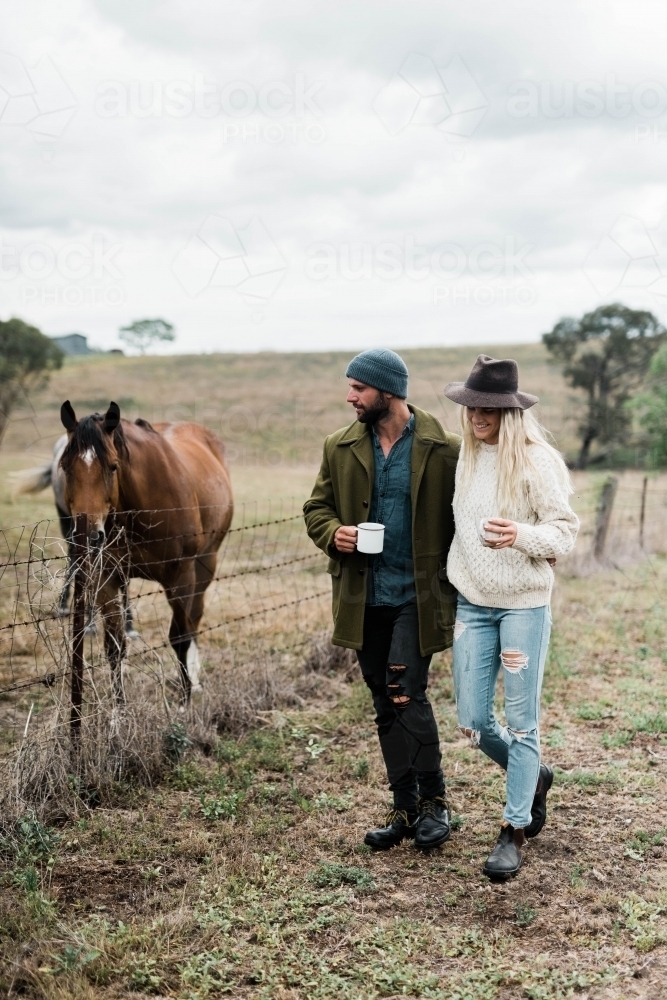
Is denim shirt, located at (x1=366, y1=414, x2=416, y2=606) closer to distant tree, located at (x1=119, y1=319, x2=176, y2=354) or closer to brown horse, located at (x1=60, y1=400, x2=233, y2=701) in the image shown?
brown horse, located at (x1=60, y1=400, x2=233, y2=701)

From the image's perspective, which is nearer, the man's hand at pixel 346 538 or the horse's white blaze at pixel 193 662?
the man's hand at pixel 346 538

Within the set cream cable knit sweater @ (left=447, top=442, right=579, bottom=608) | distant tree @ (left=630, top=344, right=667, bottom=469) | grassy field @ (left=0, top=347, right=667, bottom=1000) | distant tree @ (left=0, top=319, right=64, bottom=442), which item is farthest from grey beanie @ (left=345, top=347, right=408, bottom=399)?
distant tree @ (left=0, top=319, right=64, bottom=442)

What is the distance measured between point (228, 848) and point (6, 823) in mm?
1019

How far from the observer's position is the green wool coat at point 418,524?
11.5 feet

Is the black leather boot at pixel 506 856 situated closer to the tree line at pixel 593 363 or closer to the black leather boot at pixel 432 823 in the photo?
the black leather boot at pixel 432 823

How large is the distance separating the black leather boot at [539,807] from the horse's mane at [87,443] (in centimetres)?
275

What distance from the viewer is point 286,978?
280 cm

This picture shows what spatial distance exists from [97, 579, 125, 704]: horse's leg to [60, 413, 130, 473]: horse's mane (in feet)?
2.22

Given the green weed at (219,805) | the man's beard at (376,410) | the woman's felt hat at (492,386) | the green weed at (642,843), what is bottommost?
the green weed at (219,805)

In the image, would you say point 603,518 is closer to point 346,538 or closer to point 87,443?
point 87,443

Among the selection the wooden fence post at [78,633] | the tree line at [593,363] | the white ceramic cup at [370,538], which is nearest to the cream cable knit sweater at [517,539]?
the white ceramic cup at [370,538]

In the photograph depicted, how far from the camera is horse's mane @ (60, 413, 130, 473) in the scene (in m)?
4.49

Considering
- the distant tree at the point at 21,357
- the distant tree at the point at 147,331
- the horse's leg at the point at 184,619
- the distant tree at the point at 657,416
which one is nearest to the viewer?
the horse's leg at the point at 184,619

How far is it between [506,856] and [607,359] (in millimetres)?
27418
